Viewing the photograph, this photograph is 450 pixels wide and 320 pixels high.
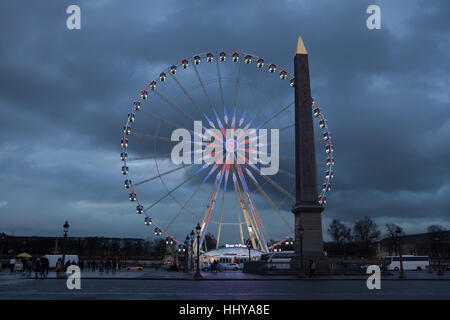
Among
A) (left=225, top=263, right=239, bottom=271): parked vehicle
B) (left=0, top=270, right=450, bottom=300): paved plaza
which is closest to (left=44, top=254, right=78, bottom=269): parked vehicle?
(left=225, top=263, right=239, bottom=271): parked vehicle

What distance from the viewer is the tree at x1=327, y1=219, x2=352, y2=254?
111 meters

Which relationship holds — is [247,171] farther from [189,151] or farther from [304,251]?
[304,251]

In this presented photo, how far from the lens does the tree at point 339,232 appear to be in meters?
111

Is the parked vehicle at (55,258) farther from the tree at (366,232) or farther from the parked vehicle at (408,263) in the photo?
the tree at (366,232)

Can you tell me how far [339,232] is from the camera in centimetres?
11125

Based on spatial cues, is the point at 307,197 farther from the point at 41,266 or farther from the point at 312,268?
the point at 41,266

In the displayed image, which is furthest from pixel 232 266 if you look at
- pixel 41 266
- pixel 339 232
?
pixel 339 232

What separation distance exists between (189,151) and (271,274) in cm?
1101

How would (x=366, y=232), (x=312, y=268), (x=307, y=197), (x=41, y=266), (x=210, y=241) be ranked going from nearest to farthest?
(x=312, y=268), (x=307, y=197), (x=41, y=266), (x=366, y=232), (x=210, y=241)

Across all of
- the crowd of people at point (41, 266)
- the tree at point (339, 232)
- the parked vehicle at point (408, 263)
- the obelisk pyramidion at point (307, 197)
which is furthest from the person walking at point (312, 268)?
the tree at point (339, 232)

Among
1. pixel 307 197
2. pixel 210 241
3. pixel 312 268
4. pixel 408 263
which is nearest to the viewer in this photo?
pixel 312 268
